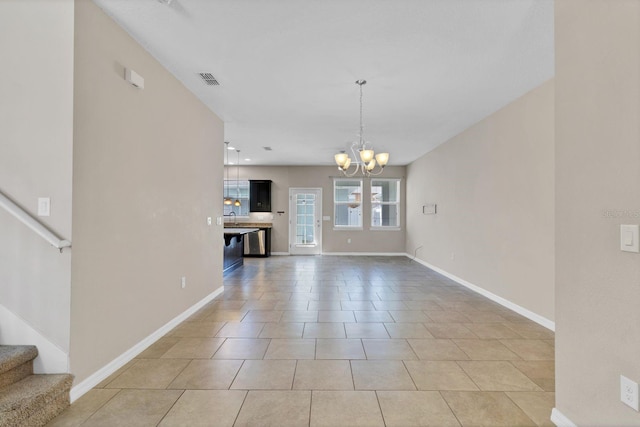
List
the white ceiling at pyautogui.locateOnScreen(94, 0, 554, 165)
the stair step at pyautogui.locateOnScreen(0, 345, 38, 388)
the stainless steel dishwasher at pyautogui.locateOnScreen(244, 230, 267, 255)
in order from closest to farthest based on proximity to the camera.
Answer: the stair step at pyautogui.locateOnScreen(0, 345, 38, 388)
the white ceiling at pyautogui.locateOnScreen(94, 0, 554, 165)
the stainless steel dishwasher at pyautogui.locateOnScreen(244, 230, 267, 255)

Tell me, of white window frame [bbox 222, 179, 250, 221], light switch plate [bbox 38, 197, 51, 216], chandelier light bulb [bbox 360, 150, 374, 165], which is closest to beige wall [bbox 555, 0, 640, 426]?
chandelier light bulb [bbox 360, 150, 374, 165]

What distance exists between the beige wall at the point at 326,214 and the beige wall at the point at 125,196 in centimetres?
521

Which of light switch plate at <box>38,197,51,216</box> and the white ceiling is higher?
the white ceiling

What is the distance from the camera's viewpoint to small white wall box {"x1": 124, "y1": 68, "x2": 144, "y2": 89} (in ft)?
7.88

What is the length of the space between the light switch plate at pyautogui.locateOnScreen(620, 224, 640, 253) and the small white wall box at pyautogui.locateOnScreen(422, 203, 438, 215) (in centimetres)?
516

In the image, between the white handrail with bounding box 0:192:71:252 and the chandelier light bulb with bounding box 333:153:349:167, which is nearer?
the white handrail with bounding box 0:192:71:252

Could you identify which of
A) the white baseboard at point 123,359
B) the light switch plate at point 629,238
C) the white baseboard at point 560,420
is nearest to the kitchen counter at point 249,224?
the white baseboard at point 123,359

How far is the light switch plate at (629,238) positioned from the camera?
125 cm

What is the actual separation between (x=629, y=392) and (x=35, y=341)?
3.21 metres

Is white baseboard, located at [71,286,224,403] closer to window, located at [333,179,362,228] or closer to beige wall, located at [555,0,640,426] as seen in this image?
beige wall, located at [555,0,640,426]

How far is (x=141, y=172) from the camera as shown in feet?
8.53

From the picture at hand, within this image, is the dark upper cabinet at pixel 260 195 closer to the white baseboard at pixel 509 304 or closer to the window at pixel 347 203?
the window at pixel 347 203

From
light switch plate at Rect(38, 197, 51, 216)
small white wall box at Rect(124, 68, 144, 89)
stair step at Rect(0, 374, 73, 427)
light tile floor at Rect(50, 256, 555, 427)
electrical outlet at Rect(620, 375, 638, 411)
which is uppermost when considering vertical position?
small white wall box at Rect(124, 68, 144, 89)

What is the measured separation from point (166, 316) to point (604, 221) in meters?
3.47
